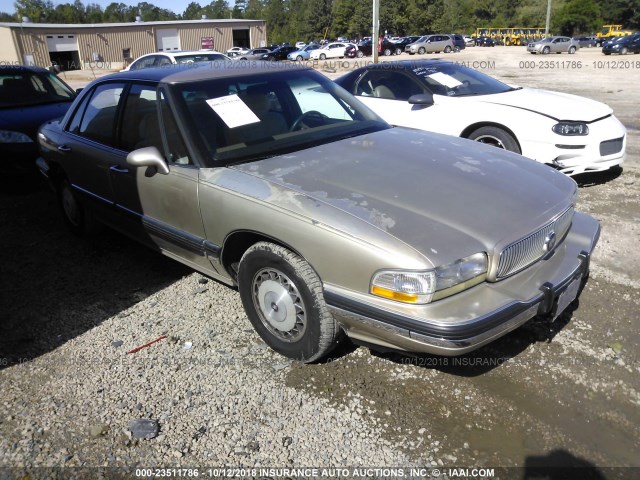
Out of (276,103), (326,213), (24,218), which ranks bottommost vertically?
(24,218)

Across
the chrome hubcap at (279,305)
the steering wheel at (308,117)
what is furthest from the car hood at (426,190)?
the chrome hubcap at (279,305)

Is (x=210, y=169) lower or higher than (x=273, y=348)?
higher

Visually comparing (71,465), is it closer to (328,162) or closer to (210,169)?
(210,169)

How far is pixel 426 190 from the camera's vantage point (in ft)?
9.26

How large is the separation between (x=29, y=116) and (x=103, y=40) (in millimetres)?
54740

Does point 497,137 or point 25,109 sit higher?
point 25,109

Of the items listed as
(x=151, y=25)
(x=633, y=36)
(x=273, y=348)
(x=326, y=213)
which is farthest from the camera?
(x=151, y=25)

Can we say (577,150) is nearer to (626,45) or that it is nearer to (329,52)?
(626,45)

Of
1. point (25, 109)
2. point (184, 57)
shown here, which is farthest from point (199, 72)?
point (184, 57)

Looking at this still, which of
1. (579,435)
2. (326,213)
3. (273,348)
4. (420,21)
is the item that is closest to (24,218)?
(273,348)

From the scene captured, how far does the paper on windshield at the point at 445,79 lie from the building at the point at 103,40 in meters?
47.8

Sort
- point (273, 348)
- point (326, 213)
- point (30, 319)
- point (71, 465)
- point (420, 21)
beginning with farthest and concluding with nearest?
point (420, 21) → point (30, 319) → point (273, 348) → point (326, 213) → point (71, 465)

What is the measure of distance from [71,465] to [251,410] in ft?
2.87

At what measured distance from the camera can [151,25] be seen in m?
55.6
